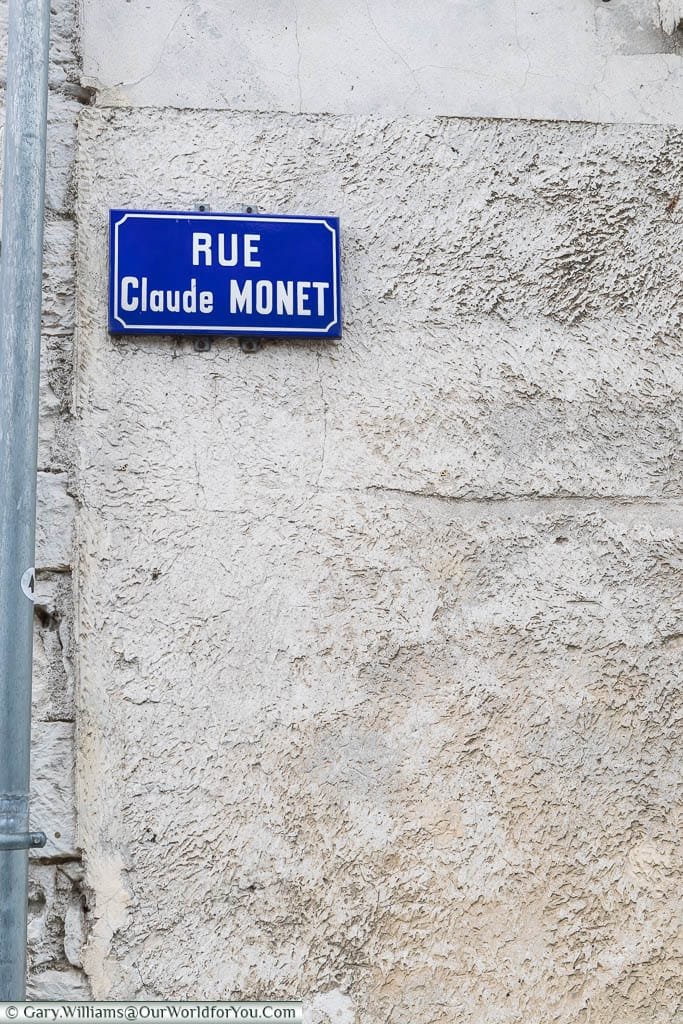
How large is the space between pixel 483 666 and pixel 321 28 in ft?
3.84

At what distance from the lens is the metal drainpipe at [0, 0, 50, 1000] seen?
1311mm

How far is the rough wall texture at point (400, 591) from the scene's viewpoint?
4.97 ft

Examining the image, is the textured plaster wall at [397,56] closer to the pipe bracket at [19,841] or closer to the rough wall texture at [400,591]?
the rough wall texture at [400,591]

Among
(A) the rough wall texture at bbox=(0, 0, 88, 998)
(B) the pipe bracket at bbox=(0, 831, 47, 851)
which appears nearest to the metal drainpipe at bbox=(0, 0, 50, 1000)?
(B) the pipe bracket at bbox=(0, 831, 47, 851)

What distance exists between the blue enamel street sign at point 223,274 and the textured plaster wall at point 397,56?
9.5 inches

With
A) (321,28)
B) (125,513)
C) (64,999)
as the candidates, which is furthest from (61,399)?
(64,999)

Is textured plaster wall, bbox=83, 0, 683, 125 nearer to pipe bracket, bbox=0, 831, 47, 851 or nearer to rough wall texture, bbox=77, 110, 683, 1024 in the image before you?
rough wall texture, bbox=77, 110, 683, 1024

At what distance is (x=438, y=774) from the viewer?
61.4 inches

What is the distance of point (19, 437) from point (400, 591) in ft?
2.13

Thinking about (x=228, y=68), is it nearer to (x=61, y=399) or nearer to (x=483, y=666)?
(x=61, y=399)

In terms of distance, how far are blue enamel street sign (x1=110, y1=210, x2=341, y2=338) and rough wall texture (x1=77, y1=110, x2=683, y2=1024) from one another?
47 millimetres

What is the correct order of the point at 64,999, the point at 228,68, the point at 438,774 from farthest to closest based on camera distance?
1. the point at 228,68
2. the point at 438,774
3. the point at 64,999

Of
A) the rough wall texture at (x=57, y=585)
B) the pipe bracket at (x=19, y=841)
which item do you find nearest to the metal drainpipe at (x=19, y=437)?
the pipe bracket at (x=19, y=841)

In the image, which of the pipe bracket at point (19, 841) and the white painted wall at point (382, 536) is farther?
the white painted wall at point (382, 536)
